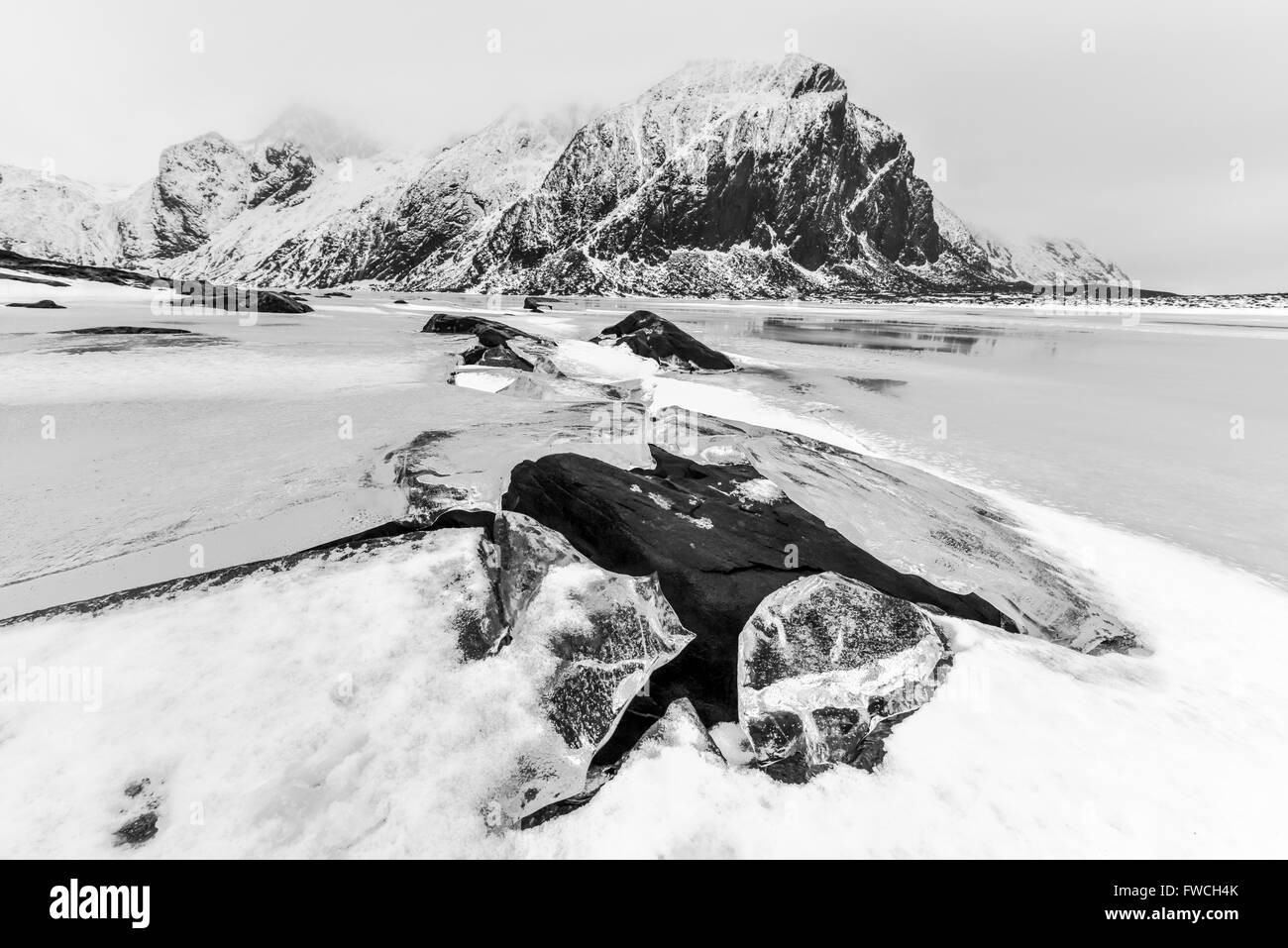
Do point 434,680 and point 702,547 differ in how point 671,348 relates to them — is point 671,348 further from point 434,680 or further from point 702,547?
point 434,680

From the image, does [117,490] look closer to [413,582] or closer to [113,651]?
[113,651]

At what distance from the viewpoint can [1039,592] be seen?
4.27 m

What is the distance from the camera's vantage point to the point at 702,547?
3.97 metres

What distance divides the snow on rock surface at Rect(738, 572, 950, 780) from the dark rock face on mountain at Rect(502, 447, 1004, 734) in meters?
0.17

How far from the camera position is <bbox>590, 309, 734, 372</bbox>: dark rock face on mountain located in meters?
16.5

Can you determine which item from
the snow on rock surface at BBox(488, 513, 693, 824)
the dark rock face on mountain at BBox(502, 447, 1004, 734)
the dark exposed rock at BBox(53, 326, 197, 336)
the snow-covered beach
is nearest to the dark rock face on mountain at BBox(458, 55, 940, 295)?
the dark exposed rock at BBox(53, 326, 197, 336)

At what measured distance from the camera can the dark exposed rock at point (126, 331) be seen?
14.6 m

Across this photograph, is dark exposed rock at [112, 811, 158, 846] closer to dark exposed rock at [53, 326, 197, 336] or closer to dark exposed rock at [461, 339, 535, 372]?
dark exposed rock at [461, 339, 535, 372]

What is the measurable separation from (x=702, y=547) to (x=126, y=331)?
19.4 m

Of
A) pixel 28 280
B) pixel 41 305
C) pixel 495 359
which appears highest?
pixel 28 280

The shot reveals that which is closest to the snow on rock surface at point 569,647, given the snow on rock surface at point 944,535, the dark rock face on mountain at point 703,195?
the snow on rock surface at point 944,535

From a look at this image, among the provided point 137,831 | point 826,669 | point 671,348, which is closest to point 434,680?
point 137,831

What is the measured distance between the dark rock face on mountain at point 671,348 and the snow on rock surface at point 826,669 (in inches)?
522
